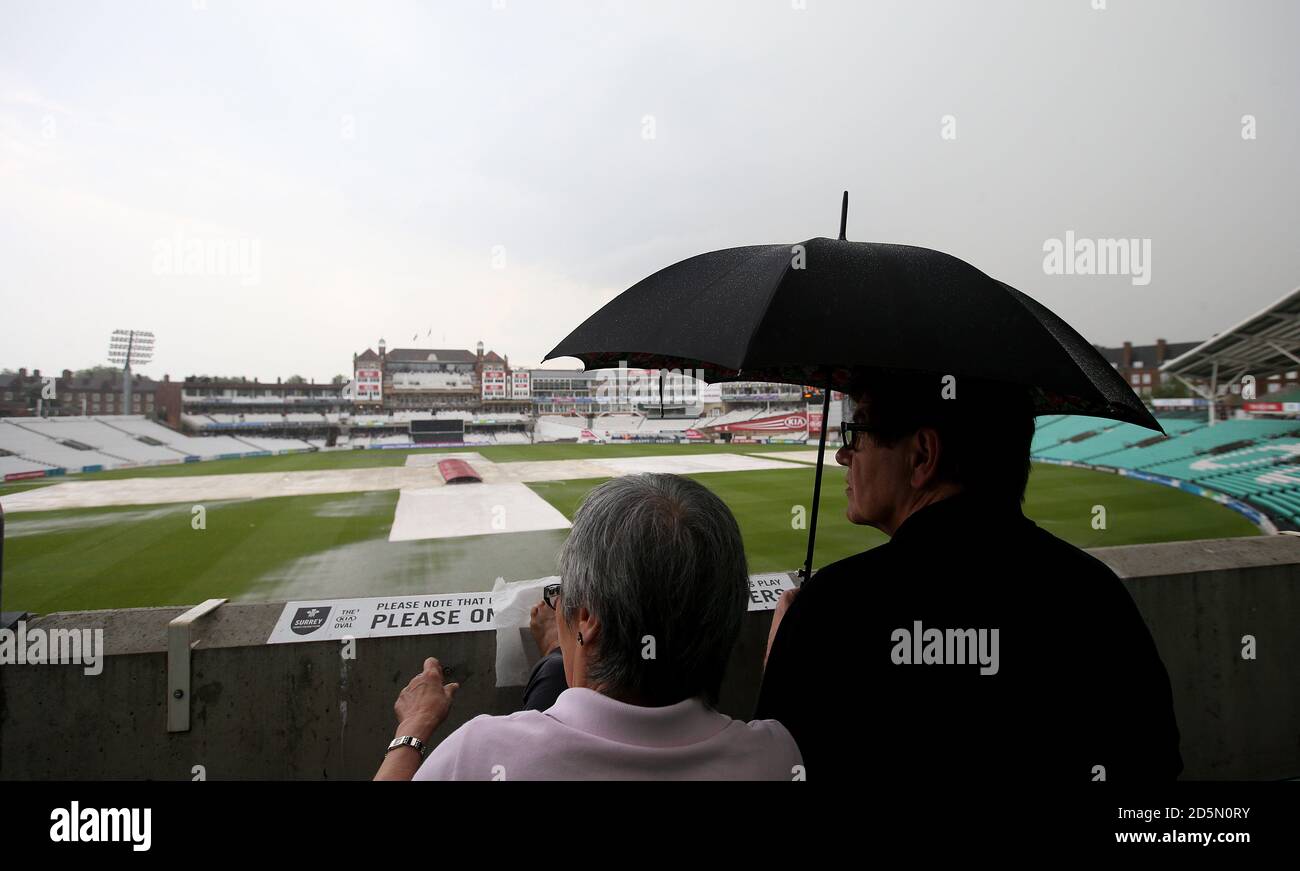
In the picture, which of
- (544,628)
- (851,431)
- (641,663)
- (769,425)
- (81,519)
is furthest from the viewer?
(769,425)

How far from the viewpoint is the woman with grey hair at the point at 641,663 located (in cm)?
90

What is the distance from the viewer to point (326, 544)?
13289mm

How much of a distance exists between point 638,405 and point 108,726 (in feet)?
140

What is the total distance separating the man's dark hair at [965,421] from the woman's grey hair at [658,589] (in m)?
0.50

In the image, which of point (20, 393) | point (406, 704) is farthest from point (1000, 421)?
point (20, 393)

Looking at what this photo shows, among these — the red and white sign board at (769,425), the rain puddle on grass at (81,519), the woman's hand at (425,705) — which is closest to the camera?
the woman's hand at (425,705)

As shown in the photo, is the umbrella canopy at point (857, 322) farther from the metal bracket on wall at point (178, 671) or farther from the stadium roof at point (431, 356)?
the stadium roof at point (431, 356)

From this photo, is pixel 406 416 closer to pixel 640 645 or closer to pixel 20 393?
pixel 20 393

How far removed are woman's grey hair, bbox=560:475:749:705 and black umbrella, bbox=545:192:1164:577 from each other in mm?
325

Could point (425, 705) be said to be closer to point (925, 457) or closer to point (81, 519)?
point (925, 457)

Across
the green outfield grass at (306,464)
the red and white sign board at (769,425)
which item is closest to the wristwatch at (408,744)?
the green outfield grass at (306,464)

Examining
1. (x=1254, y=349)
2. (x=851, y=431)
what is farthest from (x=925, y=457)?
(x=1254, y=349)

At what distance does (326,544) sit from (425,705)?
44.3 feet

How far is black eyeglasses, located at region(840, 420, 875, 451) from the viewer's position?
143 centimetres
